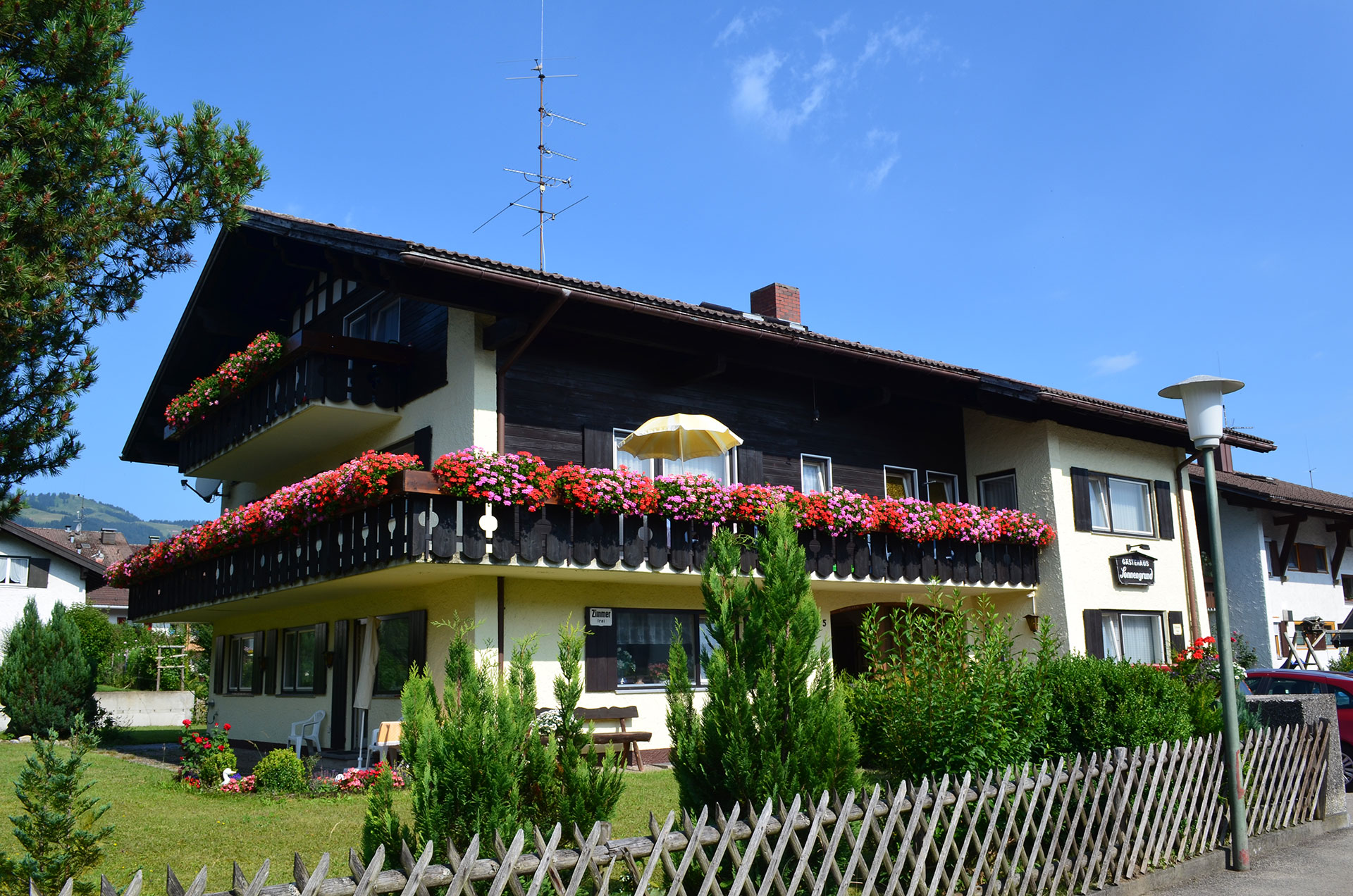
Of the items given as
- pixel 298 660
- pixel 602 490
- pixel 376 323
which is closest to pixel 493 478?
pixel 602 490

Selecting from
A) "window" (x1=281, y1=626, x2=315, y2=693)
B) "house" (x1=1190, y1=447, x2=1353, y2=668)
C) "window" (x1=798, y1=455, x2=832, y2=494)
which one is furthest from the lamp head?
"house" (x1=1190, y1=447, x2=1353, y2=668)

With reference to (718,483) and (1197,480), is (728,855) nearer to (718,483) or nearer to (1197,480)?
(718,483)

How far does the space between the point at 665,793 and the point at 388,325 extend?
959 cm

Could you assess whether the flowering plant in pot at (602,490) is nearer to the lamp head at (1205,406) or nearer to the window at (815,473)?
the window at (815,473)

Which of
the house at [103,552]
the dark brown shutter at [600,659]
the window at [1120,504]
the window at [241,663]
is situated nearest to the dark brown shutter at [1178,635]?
the window at [1120,504]

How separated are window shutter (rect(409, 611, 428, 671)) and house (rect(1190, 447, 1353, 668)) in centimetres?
1794

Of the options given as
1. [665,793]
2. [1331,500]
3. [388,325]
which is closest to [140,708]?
[388,325]

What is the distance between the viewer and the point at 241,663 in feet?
76.8

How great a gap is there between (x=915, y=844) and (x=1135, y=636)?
16.5 metres

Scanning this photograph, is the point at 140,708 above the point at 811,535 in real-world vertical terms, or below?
below

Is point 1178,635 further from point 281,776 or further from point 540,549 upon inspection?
point 281,776

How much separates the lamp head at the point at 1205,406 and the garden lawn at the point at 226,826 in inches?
222

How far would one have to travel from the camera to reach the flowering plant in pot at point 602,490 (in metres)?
14.3

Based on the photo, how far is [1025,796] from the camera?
7.22 metres
